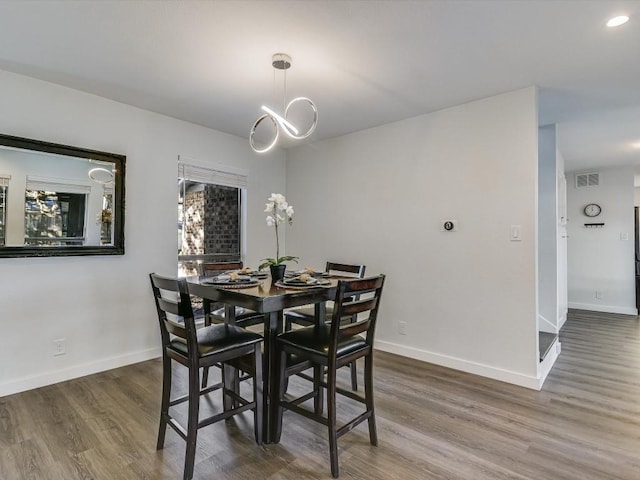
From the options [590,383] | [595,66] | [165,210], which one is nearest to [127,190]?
[165,210]

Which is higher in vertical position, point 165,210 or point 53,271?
point 165,210

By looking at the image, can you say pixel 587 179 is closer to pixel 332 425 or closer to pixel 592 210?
pixel 592 210

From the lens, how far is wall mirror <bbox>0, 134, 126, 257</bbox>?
2.55 meters

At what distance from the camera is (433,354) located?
329 cm

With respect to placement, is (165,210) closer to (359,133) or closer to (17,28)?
(17,28)

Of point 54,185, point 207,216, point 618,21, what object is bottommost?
point 207,216

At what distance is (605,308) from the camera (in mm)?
5621

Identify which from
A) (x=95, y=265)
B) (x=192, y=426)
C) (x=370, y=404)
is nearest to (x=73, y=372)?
(x=95, y=265)

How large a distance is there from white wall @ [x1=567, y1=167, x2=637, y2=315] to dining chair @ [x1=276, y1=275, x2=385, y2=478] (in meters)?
5.61

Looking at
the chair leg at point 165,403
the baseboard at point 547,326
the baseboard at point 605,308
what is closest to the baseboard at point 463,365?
the baseboard at point 547,326

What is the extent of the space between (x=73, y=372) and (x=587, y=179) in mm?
7413

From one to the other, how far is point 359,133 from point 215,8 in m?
2.29

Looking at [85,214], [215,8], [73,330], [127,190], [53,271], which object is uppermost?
[215,8]

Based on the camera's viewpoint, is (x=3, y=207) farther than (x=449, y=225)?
No
